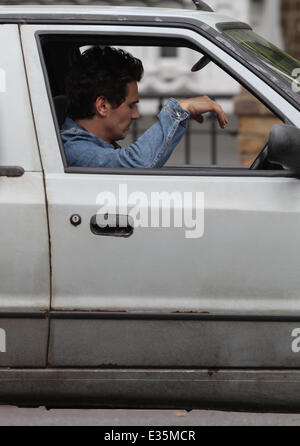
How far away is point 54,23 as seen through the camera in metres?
4.38

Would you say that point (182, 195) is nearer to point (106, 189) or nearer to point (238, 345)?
point (106, 189)

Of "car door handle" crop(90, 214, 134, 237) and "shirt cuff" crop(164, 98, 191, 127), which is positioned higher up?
"shirt cuff" crop(164, 98, 191, 127)

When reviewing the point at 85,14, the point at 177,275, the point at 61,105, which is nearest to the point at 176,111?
the point at 85,14

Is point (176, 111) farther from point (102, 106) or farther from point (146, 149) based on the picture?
point (102, 106)

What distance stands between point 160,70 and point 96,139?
17.7 m

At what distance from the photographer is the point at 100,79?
4691mm

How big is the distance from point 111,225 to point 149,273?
8.9 inches

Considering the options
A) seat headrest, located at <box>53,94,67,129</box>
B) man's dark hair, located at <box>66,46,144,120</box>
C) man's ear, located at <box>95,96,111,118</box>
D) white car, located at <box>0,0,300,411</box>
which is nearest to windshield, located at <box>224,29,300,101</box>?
white car, located at <box>0,0,300,411</box>

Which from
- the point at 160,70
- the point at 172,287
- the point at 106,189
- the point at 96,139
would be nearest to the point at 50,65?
the point at 96,139

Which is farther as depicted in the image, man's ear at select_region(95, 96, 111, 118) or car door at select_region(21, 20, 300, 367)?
man's ear at select_region(95, 96, 111, 118)

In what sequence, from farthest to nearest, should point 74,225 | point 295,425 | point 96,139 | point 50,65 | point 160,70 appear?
point 160,70 → point 295,425 → point 50,65 → point 96,139 → point 74,225

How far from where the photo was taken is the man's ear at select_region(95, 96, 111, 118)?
4.68 meters

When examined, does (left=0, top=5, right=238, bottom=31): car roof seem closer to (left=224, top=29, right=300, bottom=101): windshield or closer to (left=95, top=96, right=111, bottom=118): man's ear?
(left=224, top=29, right=300, bottom=101): windshield

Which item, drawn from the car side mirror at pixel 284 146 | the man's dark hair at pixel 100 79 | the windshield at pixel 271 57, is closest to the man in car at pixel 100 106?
the man's dark hair at pixel 100 79
